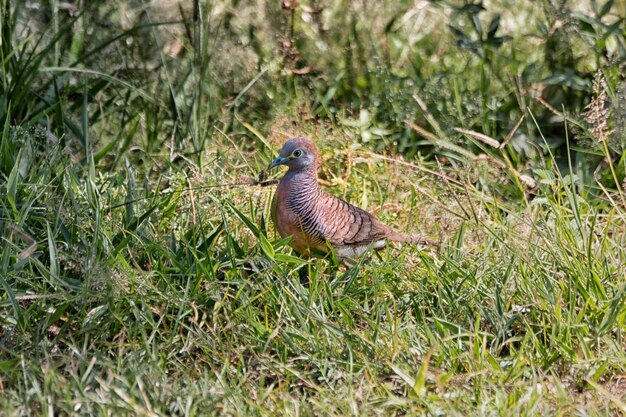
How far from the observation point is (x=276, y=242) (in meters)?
4.53

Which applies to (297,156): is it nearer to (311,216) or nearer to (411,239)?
(311,216)

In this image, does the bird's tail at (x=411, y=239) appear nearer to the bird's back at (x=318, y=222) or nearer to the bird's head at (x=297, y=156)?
the bird's back at (x=318, y=222)

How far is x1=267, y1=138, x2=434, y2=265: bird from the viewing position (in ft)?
15.3

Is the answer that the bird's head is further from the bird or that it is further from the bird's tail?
the bird's tail

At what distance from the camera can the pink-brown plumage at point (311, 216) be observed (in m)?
4.65

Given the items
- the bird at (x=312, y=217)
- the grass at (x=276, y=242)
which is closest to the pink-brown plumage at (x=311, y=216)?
the bird at (x=312, y=217)

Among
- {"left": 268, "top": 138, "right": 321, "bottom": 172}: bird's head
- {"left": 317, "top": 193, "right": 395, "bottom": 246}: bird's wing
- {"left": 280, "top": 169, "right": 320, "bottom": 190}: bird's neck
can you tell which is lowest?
{"left": 317, "top": 193, "right": 395, "bottom": 246}: bird's wing

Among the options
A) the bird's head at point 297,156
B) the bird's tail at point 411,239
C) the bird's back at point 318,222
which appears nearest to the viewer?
the bird's back at point 318,222

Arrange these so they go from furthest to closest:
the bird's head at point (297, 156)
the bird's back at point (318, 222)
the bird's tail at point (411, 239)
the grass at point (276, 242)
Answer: the bird's tail at point (411, 239)
the bird's head at point (297, 156)
the bird's back at point (318, 222)
the grass at point (276, 242)

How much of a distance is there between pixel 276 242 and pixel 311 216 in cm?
23

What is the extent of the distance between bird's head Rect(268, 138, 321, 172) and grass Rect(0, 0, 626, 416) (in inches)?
9.1

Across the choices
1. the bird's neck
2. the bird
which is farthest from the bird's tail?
the bird's neck

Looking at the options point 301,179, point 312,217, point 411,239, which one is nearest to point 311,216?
point 312,217

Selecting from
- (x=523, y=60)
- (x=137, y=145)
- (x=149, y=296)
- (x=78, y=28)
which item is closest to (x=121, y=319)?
(x=149, y=296)
